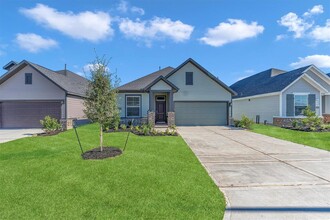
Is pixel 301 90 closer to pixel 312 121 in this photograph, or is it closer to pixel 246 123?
pixel 312 121

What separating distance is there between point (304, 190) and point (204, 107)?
16.4 m

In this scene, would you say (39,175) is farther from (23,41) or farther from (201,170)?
(23,41)

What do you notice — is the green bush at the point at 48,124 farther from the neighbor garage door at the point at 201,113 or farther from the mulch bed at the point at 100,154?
the neighbor garage door at the point at 201,113

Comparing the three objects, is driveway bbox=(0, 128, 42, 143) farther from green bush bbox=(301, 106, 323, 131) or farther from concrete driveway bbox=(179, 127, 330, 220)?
green bush bbox=(301, 106, 323, 131)

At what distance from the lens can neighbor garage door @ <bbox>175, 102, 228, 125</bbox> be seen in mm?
20891

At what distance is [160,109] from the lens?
21.2 meters

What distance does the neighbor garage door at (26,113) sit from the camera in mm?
19344

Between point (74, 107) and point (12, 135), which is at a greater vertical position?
point (74, 107)

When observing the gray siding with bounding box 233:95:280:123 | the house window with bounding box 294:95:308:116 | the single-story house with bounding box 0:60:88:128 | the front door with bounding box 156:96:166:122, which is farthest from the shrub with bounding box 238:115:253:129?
the single-story house with bounding box 0:60:88:128

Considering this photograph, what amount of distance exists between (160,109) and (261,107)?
10.6 meters

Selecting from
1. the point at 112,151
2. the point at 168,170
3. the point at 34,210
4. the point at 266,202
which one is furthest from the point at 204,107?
the point at 34,210

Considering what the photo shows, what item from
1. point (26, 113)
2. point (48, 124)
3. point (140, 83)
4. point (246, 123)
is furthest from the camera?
point (140, 83)

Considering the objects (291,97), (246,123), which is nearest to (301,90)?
(291,97)

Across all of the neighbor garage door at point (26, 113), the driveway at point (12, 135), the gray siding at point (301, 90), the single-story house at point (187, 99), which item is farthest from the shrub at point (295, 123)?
the neighbor garage door at point (26, 113)
